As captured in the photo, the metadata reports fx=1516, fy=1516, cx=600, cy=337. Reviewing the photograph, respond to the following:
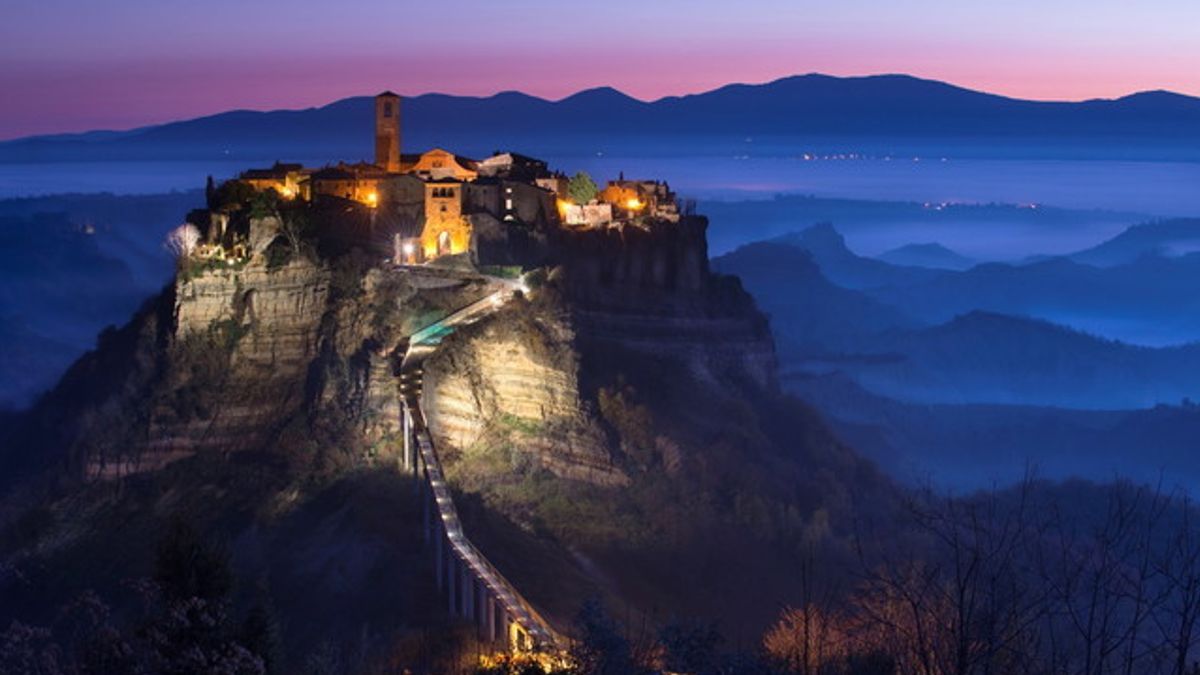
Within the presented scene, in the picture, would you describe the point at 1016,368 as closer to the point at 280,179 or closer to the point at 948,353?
the point at 948,353

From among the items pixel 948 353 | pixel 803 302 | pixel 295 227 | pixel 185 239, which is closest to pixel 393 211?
pixel 295 227

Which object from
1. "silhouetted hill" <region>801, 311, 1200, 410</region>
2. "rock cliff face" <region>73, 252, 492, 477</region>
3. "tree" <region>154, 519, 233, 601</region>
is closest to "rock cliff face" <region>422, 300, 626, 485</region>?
"rock cliff face" <region>73, 252, 492, 477</region>

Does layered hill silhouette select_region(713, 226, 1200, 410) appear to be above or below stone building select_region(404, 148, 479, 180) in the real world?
below

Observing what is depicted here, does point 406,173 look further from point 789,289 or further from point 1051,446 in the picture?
point 789,289

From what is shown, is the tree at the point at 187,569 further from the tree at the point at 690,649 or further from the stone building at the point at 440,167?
the stone building at the point at 440,167

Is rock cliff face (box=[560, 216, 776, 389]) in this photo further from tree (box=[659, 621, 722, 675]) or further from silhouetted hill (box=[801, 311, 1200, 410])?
silhouetted hill (box=[801, 311, 1200, 410])
